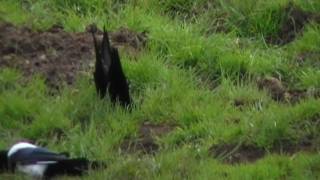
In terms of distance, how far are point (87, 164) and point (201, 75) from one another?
61.9 inches

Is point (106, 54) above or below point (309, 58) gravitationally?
above

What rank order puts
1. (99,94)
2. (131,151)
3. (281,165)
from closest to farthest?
1. (281,165)
2. (131,151)
3. (99,94)

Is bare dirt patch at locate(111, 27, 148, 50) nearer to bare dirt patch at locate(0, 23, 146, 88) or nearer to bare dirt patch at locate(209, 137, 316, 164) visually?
bare dirt patch at locate(0, 23, 146, 88)

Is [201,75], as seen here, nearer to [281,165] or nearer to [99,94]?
[99,94]

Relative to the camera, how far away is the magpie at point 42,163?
604cm

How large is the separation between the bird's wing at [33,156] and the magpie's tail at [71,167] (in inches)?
2.1

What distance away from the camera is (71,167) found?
6.05 metres

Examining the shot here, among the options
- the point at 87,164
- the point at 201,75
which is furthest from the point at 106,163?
the point at 201,75

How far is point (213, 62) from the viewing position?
24.4ft

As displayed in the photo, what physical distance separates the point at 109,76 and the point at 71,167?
36.1 inches

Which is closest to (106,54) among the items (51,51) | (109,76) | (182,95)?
(109,76)

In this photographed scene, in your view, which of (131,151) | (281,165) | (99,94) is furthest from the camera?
(99,94)

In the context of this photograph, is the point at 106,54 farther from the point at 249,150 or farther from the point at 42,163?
the point at 249,150

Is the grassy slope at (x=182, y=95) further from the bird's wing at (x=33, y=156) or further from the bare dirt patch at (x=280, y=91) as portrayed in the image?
the bird's wing at (x=33, y=156)
